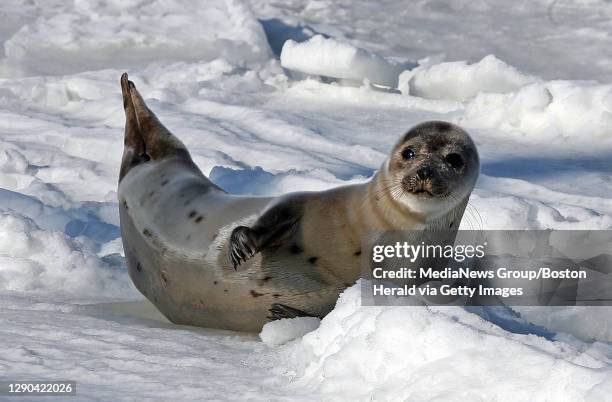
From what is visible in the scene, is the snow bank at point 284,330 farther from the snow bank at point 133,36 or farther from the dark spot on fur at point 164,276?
the snow bank at point 133,36

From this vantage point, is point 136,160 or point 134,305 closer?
point 134,305

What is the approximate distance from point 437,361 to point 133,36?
681 centimetres

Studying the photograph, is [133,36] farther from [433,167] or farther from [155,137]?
[433,167]

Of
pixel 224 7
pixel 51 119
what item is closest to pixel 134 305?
pixel 51 119

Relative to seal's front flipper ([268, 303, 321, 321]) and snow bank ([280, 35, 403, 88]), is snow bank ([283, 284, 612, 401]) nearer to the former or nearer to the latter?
seal's front flipper ([268, 303, 321, 321])

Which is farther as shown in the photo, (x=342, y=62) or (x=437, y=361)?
(x=342, y=62)

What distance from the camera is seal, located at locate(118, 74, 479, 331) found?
3.15m

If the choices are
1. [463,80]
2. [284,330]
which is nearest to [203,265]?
[284,330]

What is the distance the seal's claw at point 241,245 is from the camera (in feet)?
9.96

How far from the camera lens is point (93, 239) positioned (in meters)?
4.35

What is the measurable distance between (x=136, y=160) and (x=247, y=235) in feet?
3.76

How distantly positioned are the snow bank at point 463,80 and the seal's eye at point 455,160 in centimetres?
347

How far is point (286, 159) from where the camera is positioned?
5.63m

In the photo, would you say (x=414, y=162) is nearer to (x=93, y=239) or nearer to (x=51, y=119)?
(x=93, y=239)
